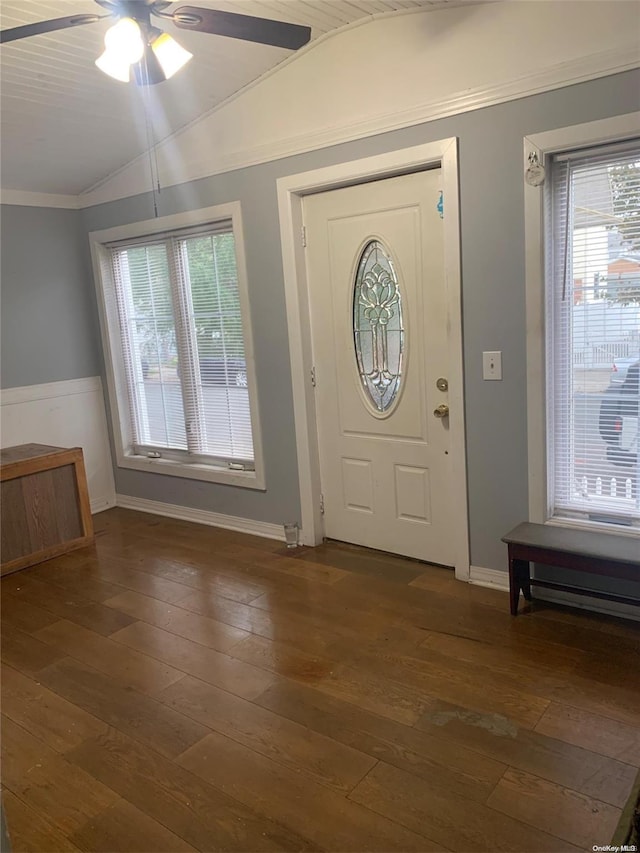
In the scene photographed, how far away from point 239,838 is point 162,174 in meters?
3.73

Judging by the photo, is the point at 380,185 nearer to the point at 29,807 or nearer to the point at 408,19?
the point at 408,19

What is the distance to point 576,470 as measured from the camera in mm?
2891

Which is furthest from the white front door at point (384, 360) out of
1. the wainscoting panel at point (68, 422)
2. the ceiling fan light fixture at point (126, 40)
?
the wainscoting panel at point (68, 422)

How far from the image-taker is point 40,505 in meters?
4.00

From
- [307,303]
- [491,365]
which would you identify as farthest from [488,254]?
[307,303]

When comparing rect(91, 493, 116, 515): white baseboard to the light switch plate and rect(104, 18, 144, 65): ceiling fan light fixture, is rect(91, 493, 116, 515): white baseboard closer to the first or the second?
the light switch plate

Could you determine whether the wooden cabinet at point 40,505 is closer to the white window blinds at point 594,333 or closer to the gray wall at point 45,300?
the gray wall at point 45,300

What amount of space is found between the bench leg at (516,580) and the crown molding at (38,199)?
392 centimetres

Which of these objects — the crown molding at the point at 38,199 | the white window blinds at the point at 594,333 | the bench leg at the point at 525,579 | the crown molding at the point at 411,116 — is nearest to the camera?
the crown molding at the point at 411,116

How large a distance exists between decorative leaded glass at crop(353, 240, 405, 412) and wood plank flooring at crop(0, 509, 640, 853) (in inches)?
39.9

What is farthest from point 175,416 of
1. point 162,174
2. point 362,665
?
point 362,665

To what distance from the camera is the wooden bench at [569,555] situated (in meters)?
2.54

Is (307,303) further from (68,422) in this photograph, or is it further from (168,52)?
(68,422)

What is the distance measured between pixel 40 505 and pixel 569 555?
122 inches
